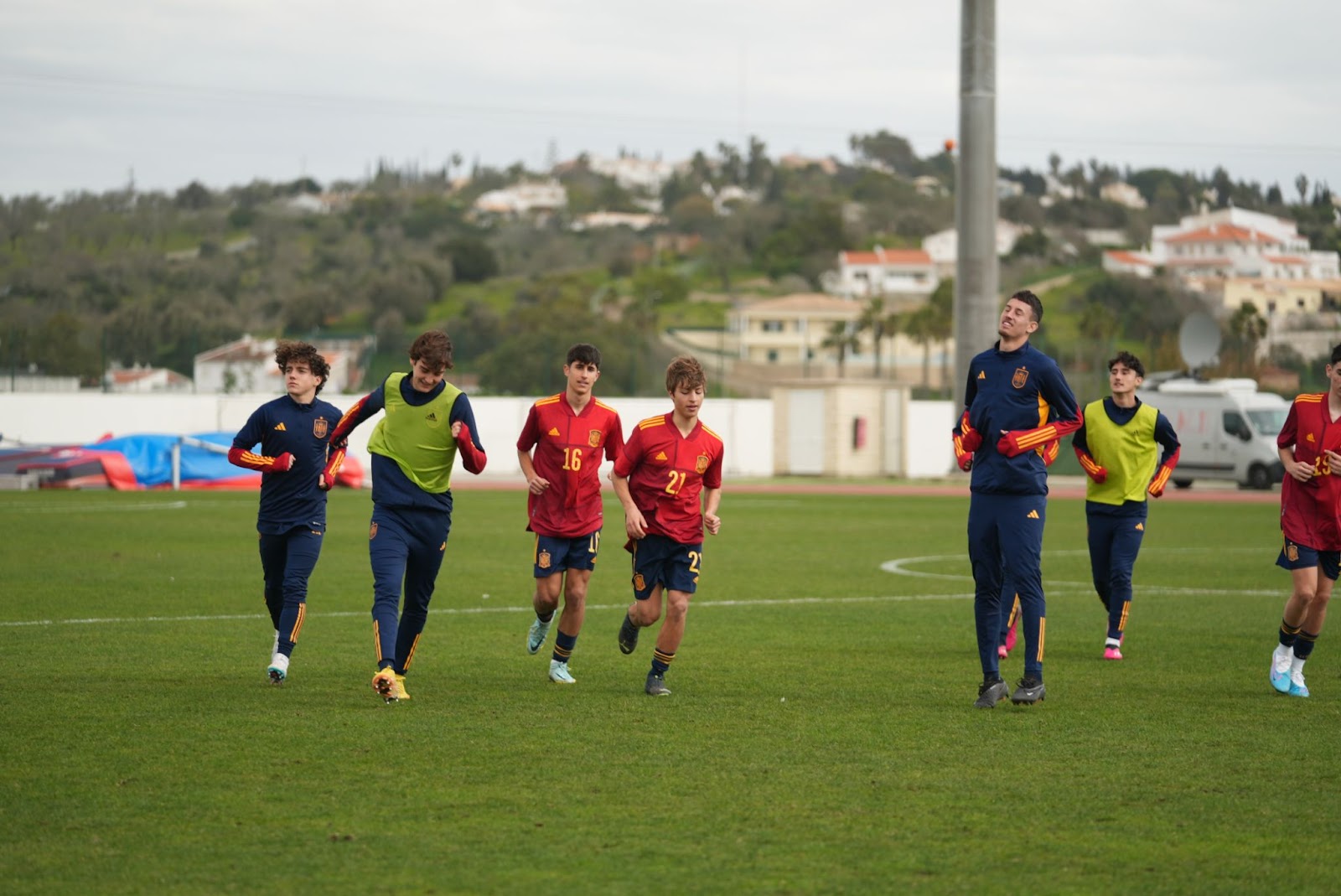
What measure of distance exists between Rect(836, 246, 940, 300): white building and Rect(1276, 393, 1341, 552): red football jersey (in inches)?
4984

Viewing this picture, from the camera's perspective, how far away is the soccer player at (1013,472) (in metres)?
8.98

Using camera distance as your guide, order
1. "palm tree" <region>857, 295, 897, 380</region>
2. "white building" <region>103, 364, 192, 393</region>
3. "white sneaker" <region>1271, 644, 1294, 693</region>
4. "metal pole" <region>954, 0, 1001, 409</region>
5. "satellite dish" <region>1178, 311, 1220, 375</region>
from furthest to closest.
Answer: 1. "palm tree" <region>857, 295, 897, 380</region>
2. "satellite dish" <region>1178, 311, 1220, 375</region>
3. "white building" <region>103, 364, 192, 393</region>
4. "metal pole" <region>954, 0, 1001, 409</region>
5. "white sneaker" <region>1271, 644, 1294, 693</region>

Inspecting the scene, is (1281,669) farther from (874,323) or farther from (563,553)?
(874,323)

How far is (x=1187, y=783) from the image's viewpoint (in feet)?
23.0

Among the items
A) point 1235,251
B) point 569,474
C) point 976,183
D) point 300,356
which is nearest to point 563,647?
point 569,474

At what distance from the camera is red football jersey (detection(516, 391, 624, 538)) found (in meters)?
9.52

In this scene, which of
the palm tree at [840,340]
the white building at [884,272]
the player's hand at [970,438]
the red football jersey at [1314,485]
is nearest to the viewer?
the player's hand at [970,438]

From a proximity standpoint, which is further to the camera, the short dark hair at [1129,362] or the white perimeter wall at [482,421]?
the white perimeter wall at [482,421]

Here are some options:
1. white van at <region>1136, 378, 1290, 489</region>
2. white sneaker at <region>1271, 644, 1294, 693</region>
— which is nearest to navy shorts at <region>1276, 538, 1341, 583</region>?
white sneaker at <region>1271, 644, 1294, 693</region>

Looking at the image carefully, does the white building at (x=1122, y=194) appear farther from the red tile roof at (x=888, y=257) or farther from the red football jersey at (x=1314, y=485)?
the red football jersey at (x=1314, y=485)

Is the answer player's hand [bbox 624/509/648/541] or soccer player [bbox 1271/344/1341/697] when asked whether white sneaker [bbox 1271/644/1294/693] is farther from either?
player's hand [bbox 624/509/648/541]

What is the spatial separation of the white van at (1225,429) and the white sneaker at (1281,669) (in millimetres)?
33162

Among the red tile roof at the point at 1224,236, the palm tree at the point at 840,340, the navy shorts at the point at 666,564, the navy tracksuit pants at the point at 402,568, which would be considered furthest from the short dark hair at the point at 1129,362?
the red tile roof at the point at 1224,236

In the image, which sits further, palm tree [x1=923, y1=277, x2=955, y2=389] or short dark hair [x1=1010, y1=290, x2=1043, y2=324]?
palm tree [x1=923, y1=277, x2=955, y2=389]
